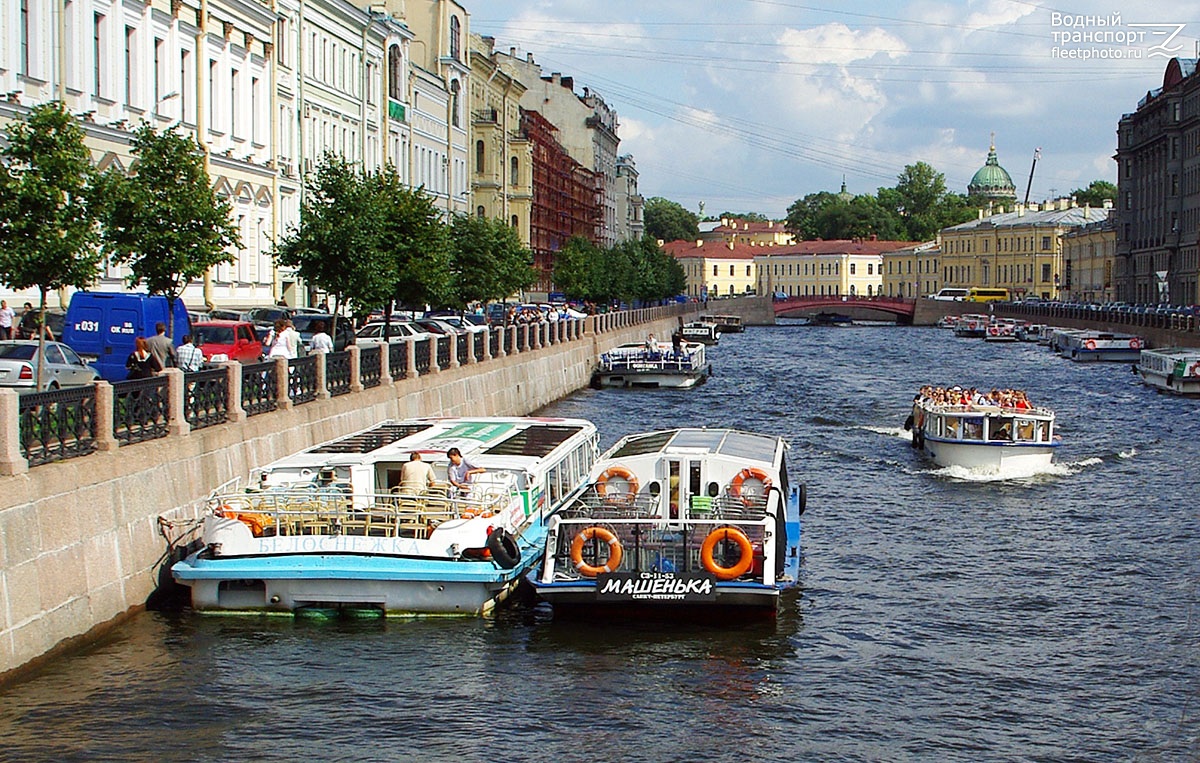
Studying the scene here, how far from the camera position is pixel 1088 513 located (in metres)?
29.1

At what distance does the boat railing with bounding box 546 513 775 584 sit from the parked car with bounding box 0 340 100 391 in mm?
9983

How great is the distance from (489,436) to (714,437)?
3260 mm

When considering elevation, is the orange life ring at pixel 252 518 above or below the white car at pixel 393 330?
below

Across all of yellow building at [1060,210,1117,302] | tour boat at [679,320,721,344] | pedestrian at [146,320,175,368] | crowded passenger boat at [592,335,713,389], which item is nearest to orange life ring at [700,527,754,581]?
pedestrian at [146,320,175,368]

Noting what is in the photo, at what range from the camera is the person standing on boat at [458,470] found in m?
20.8

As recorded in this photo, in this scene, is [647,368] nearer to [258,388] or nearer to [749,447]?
[258,388]

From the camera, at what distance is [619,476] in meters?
21.5

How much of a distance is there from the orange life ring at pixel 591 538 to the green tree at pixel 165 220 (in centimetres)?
1336

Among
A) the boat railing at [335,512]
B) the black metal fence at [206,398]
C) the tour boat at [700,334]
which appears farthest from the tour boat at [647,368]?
the boat railing at [335,512]

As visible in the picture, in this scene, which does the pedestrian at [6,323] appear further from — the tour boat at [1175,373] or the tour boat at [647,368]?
the tour boat at [1175,373]

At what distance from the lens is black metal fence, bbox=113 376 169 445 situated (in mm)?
18938

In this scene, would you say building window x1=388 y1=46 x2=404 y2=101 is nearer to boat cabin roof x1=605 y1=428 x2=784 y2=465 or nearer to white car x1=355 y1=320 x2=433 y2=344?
white car x1=355 y1=320 x2=433 y2=344

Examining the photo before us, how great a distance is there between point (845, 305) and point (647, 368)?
98.3 meters

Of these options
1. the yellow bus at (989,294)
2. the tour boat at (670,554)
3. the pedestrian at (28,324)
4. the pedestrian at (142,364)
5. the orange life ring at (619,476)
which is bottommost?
the tour boat at (670,554)
